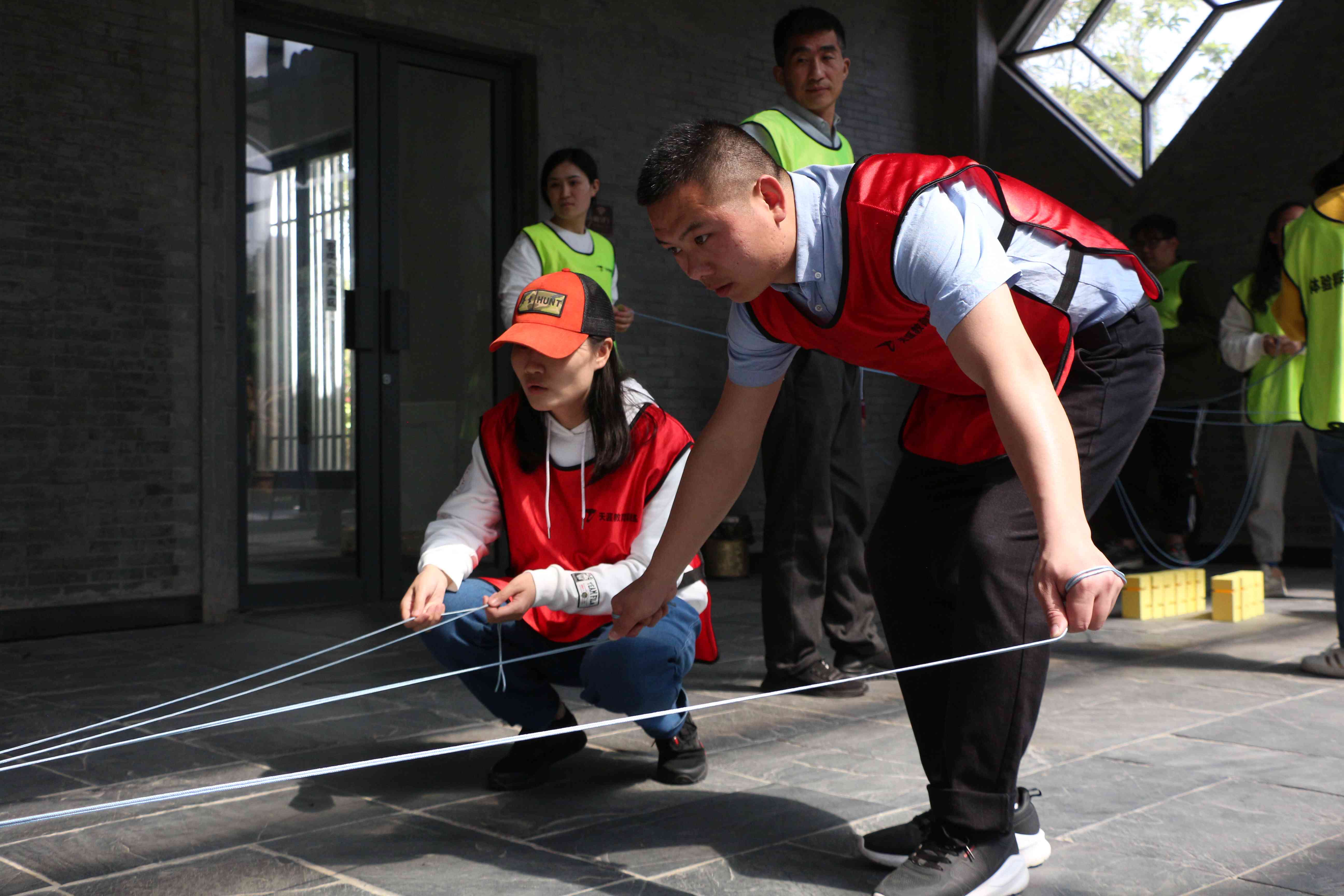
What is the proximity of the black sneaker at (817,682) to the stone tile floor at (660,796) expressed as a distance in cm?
6

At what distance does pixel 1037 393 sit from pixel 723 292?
1.58 ft

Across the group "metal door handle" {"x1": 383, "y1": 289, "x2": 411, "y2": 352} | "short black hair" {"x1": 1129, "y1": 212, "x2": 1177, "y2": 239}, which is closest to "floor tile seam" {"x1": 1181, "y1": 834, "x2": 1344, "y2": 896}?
"metal door handle" {"x1": 383, "y1": 289, "x2": 411, "y2": 352}

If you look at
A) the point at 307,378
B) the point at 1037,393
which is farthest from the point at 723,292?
the point at 307,378

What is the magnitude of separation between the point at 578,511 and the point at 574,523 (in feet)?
0.09

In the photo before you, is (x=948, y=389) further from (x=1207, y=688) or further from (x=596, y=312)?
(x=1207, y=688)

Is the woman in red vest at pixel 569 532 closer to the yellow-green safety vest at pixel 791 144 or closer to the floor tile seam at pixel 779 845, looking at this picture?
the floor tile seam at pixel 779 845

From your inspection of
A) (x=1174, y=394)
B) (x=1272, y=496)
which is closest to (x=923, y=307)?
(x=1272, y=496)

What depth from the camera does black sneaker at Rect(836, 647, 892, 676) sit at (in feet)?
11.8

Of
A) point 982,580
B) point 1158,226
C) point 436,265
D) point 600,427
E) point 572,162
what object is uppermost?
point 1158,226

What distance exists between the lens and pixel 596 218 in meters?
6.42

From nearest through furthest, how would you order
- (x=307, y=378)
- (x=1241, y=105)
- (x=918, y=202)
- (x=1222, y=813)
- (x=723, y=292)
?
(x=918, y=202) < (x=723, y=292) < (x=1222, y=813) < (x=307, y=378) < (x=1241, y=105)

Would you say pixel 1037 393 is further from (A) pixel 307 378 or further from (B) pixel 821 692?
(A) pixel 307 378

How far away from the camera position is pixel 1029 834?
1985mm

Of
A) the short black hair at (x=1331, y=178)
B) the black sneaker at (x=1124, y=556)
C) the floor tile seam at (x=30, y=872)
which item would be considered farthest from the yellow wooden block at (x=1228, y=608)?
the floor tile seam at (x=30, y=872)
